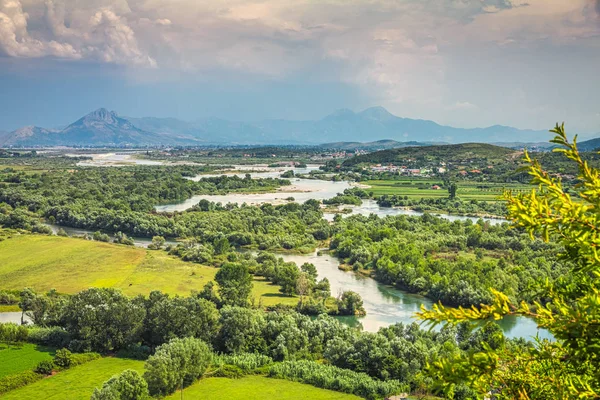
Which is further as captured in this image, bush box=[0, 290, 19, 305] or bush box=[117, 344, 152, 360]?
bush box=[0, 290, 19, 305]

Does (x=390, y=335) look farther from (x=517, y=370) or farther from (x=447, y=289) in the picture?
(x=517, y=370)

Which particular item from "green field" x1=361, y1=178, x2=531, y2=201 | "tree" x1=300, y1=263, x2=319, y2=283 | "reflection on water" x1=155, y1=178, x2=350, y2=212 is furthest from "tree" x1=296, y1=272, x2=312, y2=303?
"green field" x1=361, y1=178, x2=531, y2=201

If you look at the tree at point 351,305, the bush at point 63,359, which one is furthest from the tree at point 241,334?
the bush at point 63,359

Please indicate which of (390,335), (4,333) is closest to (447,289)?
(390,335)

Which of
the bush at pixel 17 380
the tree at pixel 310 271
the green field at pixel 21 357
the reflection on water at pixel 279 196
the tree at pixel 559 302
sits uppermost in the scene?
the tree at pixel 559 302

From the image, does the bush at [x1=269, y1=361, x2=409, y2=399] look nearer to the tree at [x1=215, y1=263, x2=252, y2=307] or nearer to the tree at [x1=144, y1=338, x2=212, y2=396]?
the tree at [x1=144, y1=338, x2=212, y2=396]

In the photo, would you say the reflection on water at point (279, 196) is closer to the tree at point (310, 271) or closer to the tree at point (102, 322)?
the tree at point (310, 271)

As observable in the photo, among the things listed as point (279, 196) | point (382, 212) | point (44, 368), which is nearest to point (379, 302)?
point (44, 368)
